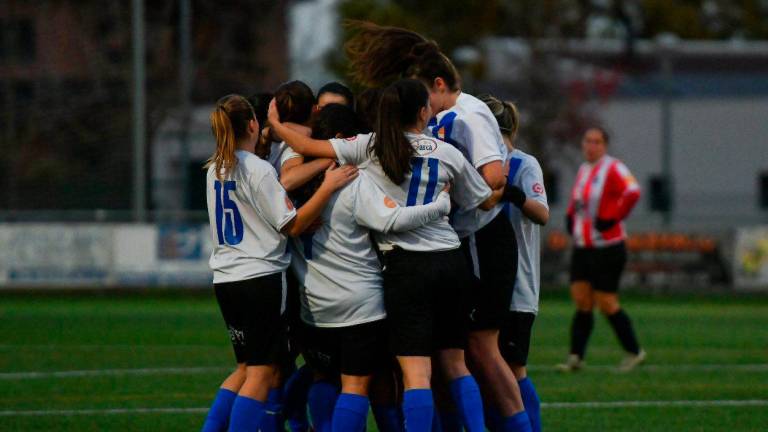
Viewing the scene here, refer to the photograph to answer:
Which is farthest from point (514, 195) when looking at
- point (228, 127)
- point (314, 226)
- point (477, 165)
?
point (228, 127)

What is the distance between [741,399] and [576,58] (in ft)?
120

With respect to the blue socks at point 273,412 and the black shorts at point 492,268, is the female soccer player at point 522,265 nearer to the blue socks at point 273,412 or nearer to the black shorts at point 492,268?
the black shorts at point 492,268

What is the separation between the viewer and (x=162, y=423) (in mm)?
8734

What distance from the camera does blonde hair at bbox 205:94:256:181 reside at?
6.91 m

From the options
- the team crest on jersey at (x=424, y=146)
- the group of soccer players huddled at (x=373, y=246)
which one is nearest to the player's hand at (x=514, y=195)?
the group of soccer players huddled at (x=373, y=246)

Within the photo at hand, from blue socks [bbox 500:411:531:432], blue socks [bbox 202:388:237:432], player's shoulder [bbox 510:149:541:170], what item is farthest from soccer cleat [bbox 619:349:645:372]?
blue socks [bbox 202:388:237:432]

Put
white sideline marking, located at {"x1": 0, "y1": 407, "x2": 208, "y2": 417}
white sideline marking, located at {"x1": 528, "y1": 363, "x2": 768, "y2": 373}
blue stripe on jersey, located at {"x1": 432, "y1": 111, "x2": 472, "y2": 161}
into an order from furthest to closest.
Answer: white sideline marking, located at {"x1": 528, "y1": 363, "x2": 768, "y2": 373} → white sideline marking, located at {"x1": 0, "y1": 407, "x2": 208, "y2": 417} → blue stripe on jersey, located at {"x1": 432, "y1": 111, "x2": 472, "y2": 161}

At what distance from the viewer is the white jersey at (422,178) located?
6719mm

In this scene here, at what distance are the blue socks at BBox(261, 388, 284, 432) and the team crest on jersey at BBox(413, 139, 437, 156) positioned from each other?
1.67 metres

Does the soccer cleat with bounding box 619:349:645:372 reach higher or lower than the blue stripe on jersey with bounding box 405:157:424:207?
lower

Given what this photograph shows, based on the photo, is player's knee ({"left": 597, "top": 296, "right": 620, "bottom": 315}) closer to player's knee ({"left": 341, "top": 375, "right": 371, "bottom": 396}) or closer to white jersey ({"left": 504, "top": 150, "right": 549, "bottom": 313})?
white jersey ({"left": 504, "top": 150, "right": 549, "bottom": 313})

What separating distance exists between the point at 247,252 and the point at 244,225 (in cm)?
14

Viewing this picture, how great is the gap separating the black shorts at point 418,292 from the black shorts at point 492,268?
0.50 m

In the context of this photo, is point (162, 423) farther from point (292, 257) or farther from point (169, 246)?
point (169, 246)
